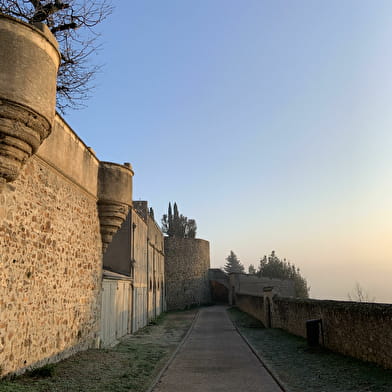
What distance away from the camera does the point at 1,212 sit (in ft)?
21.7

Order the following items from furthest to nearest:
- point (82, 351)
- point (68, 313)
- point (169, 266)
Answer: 1. point (169, 266)
2. point (82, 351)
3. point (68, 313)

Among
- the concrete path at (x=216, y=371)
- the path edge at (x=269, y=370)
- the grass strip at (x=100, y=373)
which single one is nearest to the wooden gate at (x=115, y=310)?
the grass strip at (x=100, y=373)

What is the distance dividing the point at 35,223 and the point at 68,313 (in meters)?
3.06

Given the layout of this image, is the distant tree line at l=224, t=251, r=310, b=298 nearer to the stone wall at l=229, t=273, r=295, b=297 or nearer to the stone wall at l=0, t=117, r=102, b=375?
the stone wall at l=229, t=273, r=295, b=297

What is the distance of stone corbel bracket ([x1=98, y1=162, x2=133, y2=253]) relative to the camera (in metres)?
12.2

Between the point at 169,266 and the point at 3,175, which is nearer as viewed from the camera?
the point at 3,175

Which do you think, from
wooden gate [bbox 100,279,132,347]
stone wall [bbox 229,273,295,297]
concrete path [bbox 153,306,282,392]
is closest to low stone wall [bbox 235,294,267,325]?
wooden gate [bbox 100,279,132,347]

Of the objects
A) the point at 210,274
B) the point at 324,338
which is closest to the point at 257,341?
the point at 324,338

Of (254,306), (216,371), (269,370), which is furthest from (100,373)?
(254,306)

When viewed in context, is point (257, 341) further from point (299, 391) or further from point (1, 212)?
point (1, 212)

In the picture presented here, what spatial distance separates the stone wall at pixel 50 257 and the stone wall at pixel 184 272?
2680 cm

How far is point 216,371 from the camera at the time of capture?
9.36 metres

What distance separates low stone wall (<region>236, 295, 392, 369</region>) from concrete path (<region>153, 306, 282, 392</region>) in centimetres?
259

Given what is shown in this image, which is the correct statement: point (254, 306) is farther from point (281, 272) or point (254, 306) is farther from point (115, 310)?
point (281, 272)
